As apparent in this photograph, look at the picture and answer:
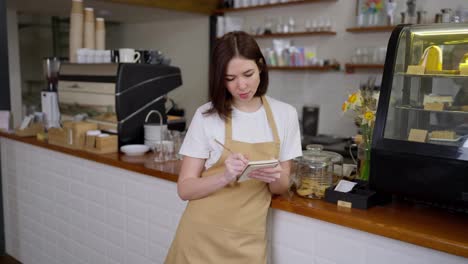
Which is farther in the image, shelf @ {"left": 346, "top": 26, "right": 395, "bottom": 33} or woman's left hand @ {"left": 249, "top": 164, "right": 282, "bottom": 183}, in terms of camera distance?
shelf @ {"left": 346, "top": 26, "right": 395, "bottom": 33}

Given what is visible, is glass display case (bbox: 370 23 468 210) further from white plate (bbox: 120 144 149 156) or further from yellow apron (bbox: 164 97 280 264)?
white plate (bbox: 120 144 149 156)

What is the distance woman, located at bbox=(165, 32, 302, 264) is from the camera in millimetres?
1583

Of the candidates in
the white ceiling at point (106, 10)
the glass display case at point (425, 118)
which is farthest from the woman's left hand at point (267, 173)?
the white ceiling at point (106, 10)

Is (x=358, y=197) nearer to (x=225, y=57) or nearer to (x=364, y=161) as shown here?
(x=364, y=161)

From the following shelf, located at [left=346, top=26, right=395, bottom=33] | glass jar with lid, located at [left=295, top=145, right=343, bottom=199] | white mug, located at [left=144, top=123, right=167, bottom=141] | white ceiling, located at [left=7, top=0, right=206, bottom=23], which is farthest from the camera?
white ceiling, located at [left=7, top=0, right=206, bottom=23]

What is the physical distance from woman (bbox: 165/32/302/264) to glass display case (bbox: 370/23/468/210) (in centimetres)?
34

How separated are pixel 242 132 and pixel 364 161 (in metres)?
0.62

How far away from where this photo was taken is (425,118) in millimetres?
1653

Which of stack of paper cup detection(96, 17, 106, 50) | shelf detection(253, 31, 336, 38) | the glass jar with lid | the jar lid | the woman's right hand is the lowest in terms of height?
the glass jar with lid

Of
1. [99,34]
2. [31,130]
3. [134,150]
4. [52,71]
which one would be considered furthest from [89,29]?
[134,150]

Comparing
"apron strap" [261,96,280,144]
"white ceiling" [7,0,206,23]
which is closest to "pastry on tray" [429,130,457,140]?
"apron strap" [261,96,280,144]

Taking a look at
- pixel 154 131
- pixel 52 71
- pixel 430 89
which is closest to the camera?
pixel 430 89

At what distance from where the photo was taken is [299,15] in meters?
5.11

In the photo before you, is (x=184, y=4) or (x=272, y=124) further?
(x=184, y=4)
